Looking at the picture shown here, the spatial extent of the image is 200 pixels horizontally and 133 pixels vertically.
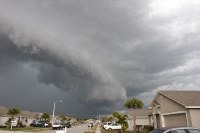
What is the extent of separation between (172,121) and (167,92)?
465cm

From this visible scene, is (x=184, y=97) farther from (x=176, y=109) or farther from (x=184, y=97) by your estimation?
(x=176, y=109)

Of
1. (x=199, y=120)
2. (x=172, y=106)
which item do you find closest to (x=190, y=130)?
(x=199, y=120)

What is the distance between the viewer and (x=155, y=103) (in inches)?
1367

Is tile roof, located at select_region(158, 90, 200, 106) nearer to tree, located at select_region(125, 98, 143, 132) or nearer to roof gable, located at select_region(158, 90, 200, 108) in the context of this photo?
roof gable, located at select_region(158, 90, 200, 108)

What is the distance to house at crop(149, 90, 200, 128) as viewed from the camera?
26031 mm

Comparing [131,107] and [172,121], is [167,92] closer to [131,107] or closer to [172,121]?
[172,121]

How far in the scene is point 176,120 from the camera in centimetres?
2895

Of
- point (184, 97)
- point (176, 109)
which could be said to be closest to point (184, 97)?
point (184, 97)

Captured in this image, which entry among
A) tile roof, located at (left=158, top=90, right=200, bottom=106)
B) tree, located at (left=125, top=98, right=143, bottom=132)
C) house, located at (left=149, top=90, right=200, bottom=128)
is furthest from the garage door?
tree, located at (left=125, top=98, right=143, bottom=132)

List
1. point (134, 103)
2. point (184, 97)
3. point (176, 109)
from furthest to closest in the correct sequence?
point (134, 103) < point (184, 97) < point (176, 109)

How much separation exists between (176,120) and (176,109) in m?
1.47

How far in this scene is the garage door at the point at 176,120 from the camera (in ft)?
89.9

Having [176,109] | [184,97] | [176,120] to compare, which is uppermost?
[184,97]

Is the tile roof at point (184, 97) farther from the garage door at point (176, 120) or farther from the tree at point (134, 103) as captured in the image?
the tree at point (134, 103)
